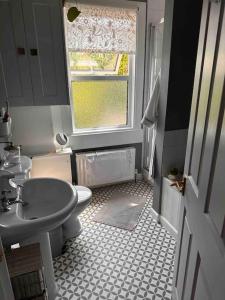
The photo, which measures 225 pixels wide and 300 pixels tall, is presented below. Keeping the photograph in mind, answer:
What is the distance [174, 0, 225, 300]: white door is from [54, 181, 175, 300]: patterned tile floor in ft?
2.15

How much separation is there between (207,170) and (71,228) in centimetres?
161

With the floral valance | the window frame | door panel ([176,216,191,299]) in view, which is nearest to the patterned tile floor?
door panel ([176,216,191,299])

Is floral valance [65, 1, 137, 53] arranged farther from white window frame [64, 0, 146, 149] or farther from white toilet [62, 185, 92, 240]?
white toilet [62, 185, 92, 240]

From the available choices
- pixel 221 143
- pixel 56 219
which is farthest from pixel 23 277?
pixel 221 143

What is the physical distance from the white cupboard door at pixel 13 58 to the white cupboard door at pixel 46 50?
54mm

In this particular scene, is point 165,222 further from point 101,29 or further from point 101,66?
point 101,29

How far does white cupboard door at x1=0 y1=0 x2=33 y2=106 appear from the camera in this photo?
1.83 m

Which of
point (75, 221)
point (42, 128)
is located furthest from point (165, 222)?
→ point (42, 128)

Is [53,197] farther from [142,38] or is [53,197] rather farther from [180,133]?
[142,38]

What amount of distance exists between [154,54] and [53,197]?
1984mm

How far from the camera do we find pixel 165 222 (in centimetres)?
226

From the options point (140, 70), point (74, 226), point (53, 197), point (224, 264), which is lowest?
point (74, 226)

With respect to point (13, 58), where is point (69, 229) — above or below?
below

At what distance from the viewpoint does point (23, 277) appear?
1.18m
